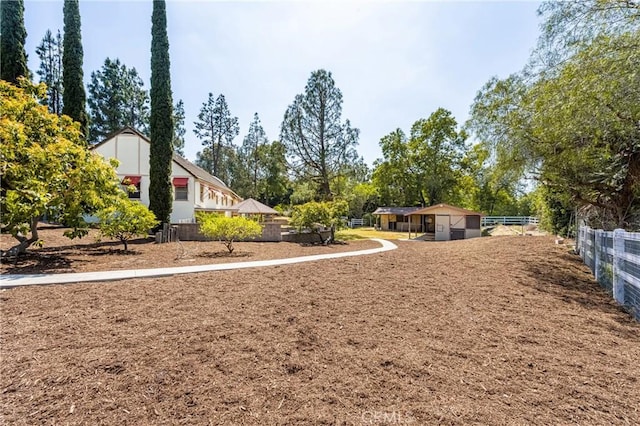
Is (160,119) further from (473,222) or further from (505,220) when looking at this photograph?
(505,220)

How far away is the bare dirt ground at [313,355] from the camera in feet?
7.83

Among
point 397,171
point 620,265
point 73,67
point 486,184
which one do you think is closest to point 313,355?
point 620,265

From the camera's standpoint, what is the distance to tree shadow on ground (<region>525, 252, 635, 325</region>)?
5.23 m

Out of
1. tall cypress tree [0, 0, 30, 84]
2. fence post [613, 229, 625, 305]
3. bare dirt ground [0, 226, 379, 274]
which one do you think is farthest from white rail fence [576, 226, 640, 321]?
tall cypress tree [0, 0, 30, 84]

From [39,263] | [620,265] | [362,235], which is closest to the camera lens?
[620,265]

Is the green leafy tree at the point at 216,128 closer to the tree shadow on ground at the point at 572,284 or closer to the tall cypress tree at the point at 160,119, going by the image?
the tall cypress tree at the point at 160,119

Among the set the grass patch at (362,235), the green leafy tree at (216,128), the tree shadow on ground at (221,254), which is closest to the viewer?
the tree shadow on ground at (221,254)

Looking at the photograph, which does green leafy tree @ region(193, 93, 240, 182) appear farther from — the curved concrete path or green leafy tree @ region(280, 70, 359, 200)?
the curved concrete path

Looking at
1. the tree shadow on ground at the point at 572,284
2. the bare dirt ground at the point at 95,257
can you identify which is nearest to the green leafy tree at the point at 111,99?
the bare dirt ground at the point at 95,257

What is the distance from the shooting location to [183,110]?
4619cm

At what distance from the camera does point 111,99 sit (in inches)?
1416

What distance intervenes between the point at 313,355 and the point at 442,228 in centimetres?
2428

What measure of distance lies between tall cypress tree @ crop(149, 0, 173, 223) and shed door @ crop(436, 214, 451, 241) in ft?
67.1

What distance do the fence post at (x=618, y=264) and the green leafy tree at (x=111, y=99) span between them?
141 feet
